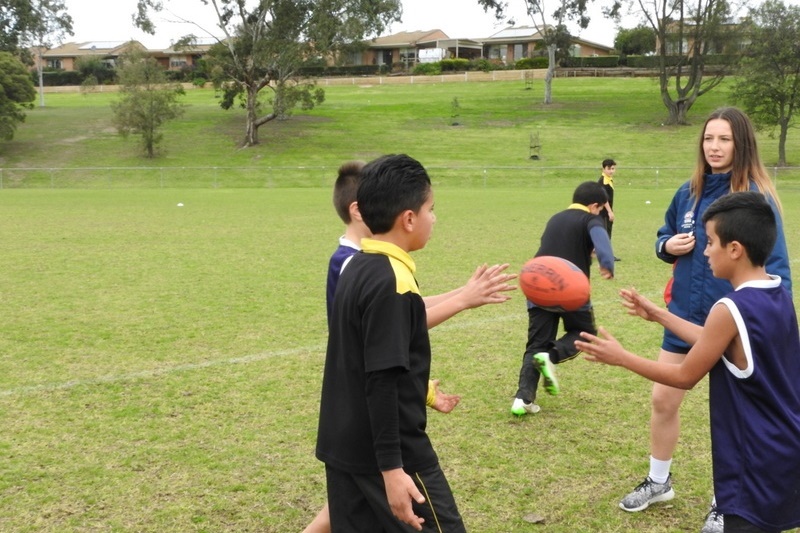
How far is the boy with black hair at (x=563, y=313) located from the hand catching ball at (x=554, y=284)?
0.69 m

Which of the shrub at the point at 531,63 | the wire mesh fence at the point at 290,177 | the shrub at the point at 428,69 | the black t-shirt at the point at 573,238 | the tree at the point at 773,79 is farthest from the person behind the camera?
the shrub at the point at 428,69

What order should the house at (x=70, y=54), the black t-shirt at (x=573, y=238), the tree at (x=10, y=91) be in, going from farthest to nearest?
the house at (x=70, y=54) → the tree at (x=10, y=91) → the black t-shirt at (x=573, y=238)

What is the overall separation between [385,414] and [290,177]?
124ft

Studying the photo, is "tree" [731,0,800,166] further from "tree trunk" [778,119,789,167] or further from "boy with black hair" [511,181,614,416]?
"boy with black hair" [511,181,614,416]

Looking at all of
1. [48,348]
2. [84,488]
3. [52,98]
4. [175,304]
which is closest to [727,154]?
[84,488]

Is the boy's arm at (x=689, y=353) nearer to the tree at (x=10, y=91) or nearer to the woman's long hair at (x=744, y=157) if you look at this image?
the woman's long hair at (x=744, y=157)

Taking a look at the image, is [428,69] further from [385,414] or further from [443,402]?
[385,414]

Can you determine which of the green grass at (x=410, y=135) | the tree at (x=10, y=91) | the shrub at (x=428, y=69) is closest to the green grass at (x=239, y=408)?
the green grass at (x=410, y=135)

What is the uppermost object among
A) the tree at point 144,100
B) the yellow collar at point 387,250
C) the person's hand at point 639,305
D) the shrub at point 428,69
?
the shrub at point 428,69

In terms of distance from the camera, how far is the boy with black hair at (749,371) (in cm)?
330

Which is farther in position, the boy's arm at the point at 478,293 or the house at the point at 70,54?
the house at the point at 70,54

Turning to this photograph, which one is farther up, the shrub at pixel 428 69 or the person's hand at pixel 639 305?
the shrub at pixel 428 69

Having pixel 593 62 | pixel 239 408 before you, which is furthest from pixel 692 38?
pixel 239 408

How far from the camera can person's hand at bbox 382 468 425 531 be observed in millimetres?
2979
